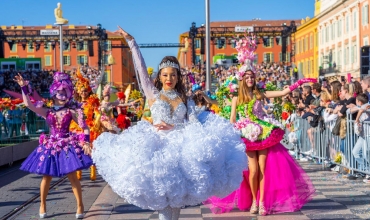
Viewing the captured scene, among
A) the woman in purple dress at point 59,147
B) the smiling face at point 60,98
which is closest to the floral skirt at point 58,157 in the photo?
the woman in purple dress at point 59,147

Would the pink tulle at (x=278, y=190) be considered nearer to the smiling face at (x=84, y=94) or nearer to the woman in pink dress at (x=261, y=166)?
the woman in pink dress at (x=261, y=166)

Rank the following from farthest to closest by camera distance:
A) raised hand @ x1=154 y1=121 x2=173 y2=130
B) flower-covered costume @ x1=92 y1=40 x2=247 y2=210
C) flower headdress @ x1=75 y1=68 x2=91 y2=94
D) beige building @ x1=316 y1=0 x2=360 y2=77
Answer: beige building @ x1=316 y1=0 x2=360 y2=77, flower headdress @ x1=75 y1=68 x2=91 y2=94, raised hand @ x1=154 y1=121 x2=173 y2=130, flower-covered costume @ x1=92 y1=40 x2=247 y2=210

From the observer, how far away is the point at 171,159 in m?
5.55

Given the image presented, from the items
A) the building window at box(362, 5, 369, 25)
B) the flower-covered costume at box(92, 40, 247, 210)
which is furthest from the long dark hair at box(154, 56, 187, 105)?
the building window at box(362, 5, 369, 25)

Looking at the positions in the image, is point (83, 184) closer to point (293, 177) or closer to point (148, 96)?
point (293, 177)

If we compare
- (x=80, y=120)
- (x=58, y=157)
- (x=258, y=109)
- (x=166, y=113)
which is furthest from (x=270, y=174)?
(x=166, y=113)

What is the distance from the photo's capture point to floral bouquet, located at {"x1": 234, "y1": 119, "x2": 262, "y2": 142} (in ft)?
28.4

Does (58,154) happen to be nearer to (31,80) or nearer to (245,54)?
(245,54)

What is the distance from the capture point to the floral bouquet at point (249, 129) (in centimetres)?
866

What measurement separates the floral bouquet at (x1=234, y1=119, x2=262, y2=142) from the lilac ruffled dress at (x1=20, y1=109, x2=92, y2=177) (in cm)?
199

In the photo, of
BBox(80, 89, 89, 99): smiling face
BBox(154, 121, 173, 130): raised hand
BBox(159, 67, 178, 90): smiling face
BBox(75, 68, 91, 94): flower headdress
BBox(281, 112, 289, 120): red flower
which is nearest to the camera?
BBox(154, 121, 173, 130): raised hand

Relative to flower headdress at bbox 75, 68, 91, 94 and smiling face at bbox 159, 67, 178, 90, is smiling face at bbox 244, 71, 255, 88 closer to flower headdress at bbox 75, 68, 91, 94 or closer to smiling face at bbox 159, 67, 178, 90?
smiling face at bbox 159, 67, 178, 90

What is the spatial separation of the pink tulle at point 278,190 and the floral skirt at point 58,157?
5.89 feet

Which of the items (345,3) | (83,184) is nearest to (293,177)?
(83,184)
